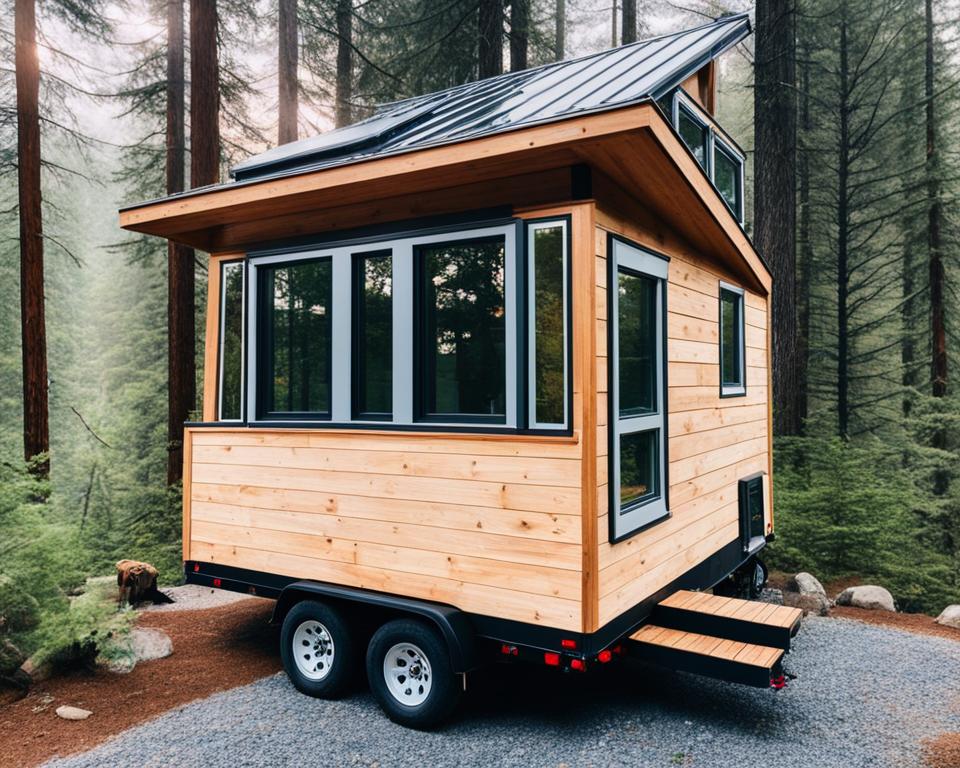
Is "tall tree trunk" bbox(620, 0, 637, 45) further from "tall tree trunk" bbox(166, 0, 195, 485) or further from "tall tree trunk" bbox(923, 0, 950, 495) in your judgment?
"tall tree trunk" bbox(166, 0, 195, 485)

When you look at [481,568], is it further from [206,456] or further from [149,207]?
[149,207]

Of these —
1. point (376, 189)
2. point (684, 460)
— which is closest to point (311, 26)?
point (376, 189)

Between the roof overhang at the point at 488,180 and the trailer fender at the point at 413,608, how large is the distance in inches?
100.0

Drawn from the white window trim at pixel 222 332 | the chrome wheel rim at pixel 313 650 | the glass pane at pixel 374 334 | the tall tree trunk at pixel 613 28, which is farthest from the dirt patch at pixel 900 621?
the tall tree trunk at pixel 613 28

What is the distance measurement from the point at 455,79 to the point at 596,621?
10.6m

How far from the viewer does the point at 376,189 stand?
4.38 metres

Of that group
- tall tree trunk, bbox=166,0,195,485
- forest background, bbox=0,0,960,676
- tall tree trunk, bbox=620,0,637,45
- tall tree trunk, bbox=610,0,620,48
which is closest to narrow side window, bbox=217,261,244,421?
forest background, bbox=0,0,960,676

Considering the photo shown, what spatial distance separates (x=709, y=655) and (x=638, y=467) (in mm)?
1203

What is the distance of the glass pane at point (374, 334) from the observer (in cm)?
463

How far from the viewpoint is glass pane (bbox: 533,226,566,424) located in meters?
3.94

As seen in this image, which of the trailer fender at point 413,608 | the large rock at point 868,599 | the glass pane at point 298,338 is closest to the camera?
the trailer fender at point 413,608

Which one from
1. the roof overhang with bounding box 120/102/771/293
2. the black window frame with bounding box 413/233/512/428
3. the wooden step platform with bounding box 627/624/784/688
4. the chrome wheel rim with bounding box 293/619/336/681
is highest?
the roof overhang with bounding box 120/102/771/293

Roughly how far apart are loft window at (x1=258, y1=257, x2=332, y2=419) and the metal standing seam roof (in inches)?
29.8

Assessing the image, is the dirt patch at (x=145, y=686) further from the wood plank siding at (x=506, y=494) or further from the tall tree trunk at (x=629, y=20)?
the tall tree trunk at (x=629, y=20)
